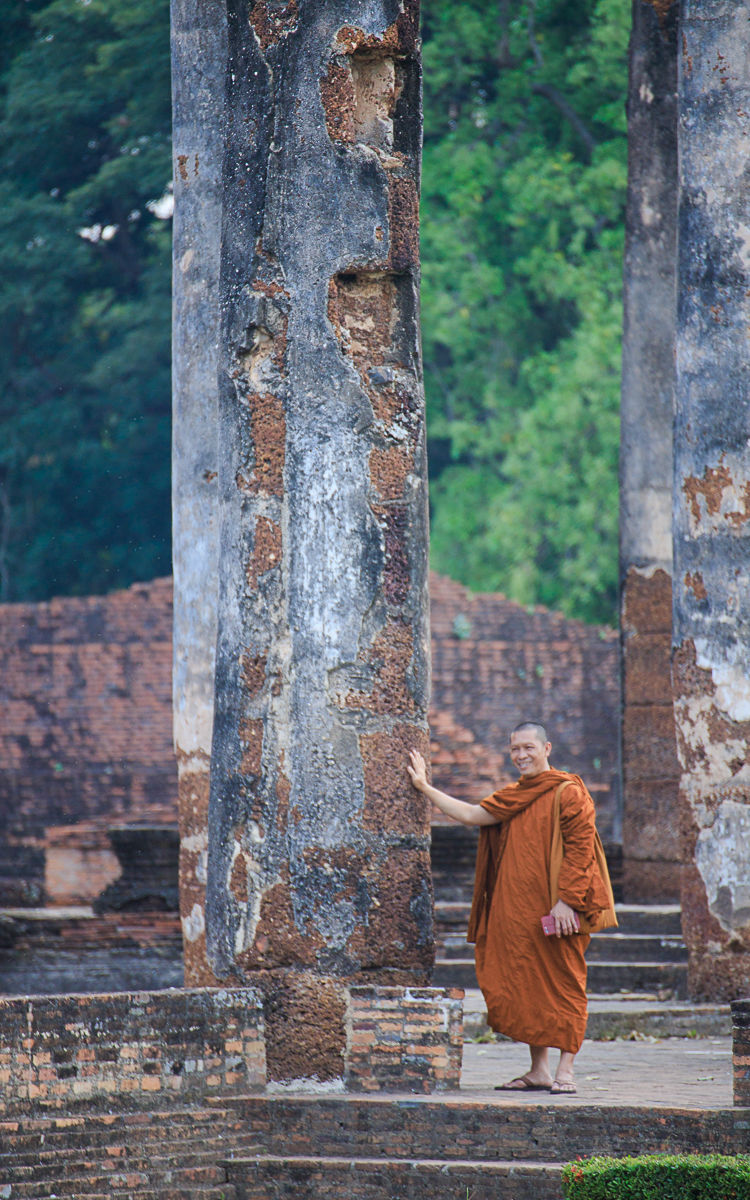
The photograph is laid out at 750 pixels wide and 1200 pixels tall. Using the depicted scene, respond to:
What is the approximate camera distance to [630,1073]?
239 inches

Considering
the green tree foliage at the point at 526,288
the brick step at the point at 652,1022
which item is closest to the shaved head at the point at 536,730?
the brick step at the point at 652,1022

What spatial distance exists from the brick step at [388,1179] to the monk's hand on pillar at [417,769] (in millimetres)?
1200

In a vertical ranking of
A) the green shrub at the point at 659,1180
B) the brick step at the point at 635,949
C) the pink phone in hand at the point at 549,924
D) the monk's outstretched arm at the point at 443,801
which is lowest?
the brick step at the point at 635,949

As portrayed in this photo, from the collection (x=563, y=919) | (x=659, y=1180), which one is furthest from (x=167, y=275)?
(x=659, y=1180)

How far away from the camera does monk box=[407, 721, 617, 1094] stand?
546 centimetres

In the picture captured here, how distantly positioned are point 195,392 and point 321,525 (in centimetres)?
258

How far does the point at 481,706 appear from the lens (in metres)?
17.1

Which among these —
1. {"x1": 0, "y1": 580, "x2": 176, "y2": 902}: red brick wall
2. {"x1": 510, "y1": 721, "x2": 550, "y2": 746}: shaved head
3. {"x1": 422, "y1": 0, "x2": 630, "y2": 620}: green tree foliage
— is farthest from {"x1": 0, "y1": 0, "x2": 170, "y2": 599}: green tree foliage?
{"x1": 510, "y1": 721, "x2": 550, "y2": 746}: shaved head

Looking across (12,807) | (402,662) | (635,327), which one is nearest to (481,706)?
(12,807)

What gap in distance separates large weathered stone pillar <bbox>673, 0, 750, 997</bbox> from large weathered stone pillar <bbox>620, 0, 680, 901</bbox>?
271cm

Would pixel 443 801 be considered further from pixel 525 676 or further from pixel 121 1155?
pixel 525 676

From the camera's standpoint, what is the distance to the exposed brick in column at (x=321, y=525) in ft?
18.0

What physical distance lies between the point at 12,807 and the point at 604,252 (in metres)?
8.68

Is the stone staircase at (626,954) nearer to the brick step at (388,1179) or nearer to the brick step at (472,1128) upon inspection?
the brick step at (472,1128)
